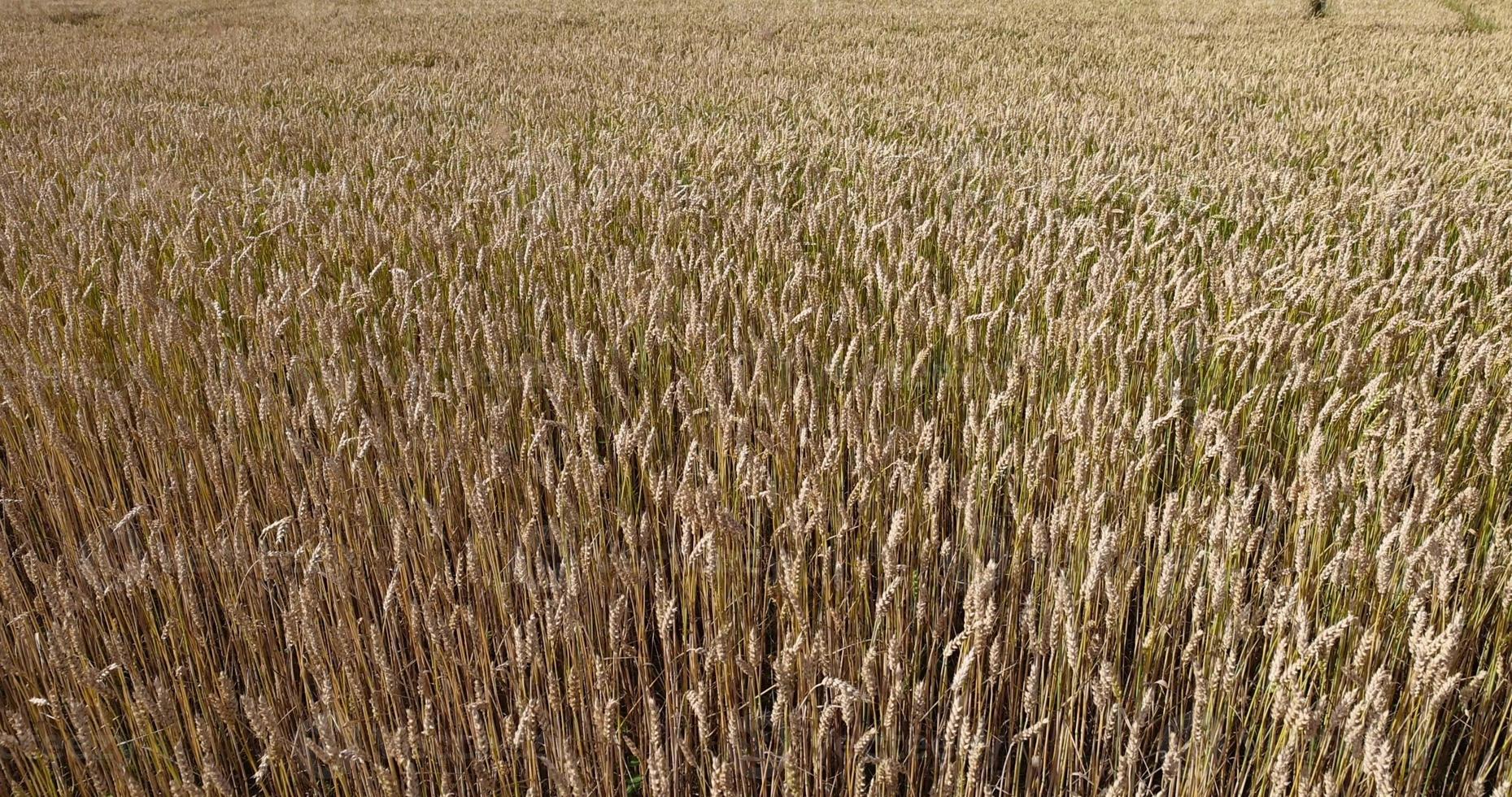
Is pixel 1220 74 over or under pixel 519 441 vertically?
over

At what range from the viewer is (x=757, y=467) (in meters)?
1.56

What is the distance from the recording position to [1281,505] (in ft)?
5.74

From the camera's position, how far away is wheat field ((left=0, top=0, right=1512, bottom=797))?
1338 millimetres

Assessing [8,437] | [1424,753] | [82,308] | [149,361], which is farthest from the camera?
[82,308]

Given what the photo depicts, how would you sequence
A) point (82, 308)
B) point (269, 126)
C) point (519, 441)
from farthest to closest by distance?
point (269, 126) → point (82, 308) → point (519, 441)

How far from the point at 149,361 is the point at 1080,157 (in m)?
3.83

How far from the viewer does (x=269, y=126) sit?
5848 mm

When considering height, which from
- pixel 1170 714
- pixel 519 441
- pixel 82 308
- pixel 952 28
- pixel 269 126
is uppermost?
pixel 952 28

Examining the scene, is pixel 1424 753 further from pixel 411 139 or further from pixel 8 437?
pixel 411 139

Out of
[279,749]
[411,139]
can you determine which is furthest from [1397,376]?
[411,139]

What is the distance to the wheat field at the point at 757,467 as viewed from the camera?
1.34m

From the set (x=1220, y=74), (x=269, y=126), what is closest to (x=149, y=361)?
(x=269, y=126)

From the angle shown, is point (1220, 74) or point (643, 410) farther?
point (1220, 74)

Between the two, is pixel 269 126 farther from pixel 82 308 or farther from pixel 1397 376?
pixel 1397 376
